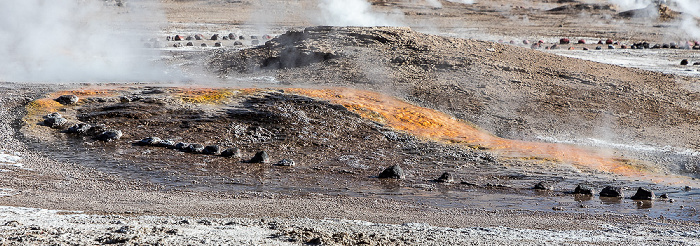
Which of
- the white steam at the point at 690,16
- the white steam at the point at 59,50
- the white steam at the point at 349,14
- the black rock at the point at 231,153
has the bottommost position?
the black rock at the point at 231,153

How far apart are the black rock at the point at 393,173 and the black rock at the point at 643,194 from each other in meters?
2.40

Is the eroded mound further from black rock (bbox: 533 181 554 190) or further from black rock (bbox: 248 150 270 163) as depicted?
black rock (bbox: 248 150 270 163)

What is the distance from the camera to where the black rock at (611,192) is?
7.41 meters

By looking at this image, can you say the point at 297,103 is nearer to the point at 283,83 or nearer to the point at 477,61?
the point at 283,83

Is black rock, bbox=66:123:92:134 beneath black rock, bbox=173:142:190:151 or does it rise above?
above

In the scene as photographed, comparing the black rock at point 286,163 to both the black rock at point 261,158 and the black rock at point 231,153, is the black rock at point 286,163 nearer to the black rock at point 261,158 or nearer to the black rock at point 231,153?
the black rock at point 261,158

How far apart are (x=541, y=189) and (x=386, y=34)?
6581 mm

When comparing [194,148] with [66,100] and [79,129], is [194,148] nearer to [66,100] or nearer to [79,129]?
[79,129]

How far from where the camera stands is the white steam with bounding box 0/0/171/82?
12.9m

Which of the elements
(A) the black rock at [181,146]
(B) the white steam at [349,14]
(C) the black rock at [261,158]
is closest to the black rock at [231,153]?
(C) the black rock at [261,158]

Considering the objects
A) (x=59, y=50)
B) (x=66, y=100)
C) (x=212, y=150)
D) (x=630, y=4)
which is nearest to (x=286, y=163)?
(x=212, y=150)

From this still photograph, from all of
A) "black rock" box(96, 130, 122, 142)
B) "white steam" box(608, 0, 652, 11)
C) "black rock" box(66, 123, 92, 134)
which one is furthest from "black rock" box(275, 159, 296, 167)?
"white steam" box(608, 0, 652, 11)

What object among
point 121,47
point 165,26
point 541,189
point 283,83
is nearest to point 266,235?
point 541,189

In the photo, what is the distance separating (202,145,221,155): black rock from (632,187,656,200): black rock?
4.59 m
